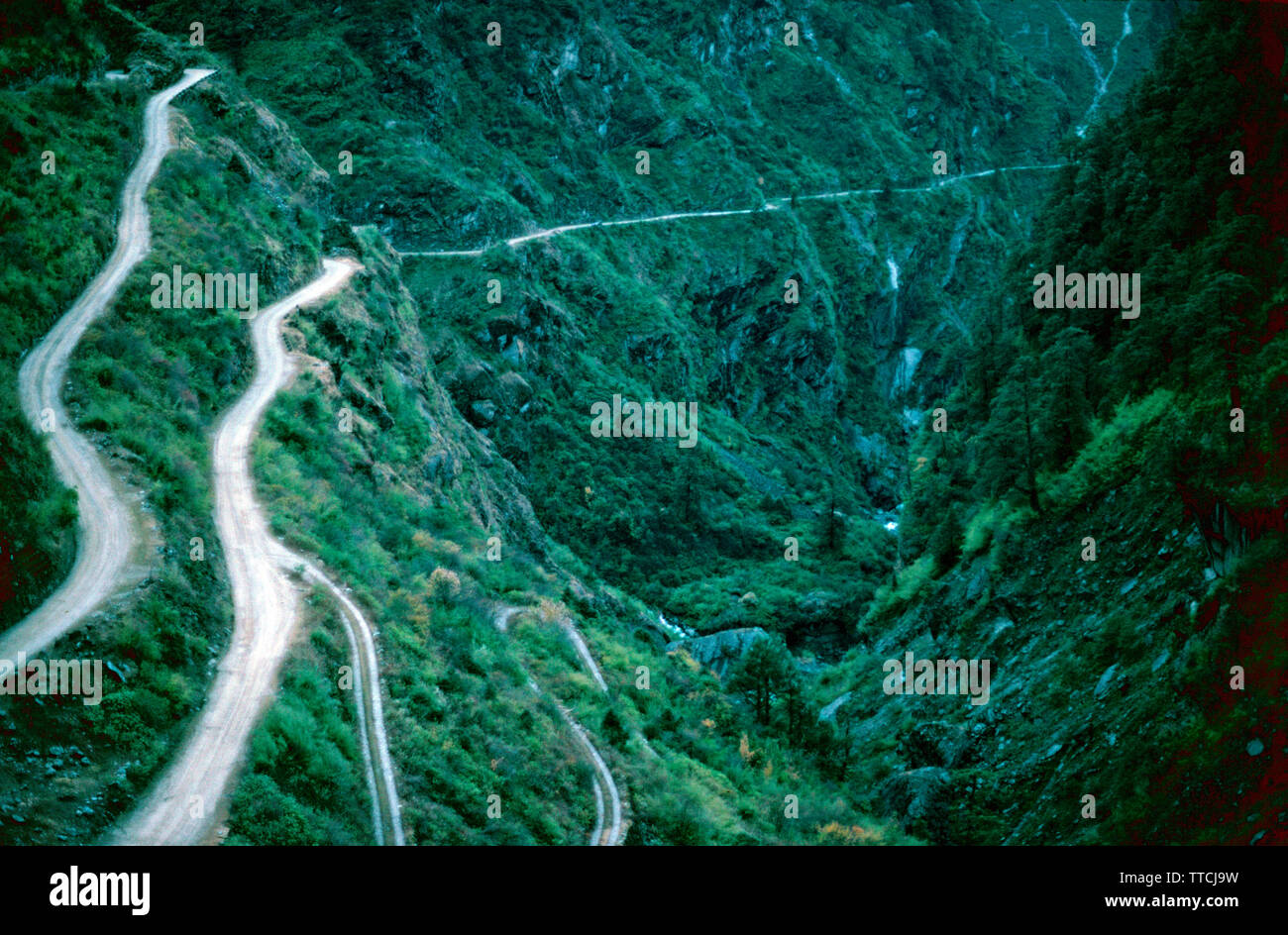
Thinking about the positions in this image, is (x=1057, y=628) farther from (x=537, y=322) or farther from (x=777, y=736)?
(x=537, y=322)

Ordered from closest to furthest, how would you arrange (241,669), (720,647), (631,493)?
(241,669)
(720,647)
(631,493)

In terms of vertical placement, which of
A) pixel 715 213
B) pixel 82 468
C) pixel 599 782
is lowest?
pixel 599 782

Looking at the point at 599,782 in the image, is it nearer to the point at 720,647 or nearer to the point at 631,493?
the point at 720,647

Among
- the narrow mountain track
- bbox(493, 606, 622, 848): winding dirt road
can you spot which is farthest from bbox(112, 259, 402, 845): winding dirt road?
the narrow mountain track

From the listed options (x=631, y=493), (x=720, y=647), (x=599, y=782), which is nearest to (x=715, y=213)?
(x=631, y=493)

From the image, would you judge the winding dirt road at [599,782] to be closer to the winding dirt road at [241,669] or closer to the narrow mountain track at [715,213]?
the winding dirt road at [241,669]

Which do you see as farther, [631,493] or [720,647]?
[631,493]

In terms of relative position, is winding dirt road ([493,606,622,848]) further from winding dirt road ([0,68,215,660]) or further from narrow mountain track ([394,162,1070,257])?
narrow mountain track ([394,162,1070,257])
